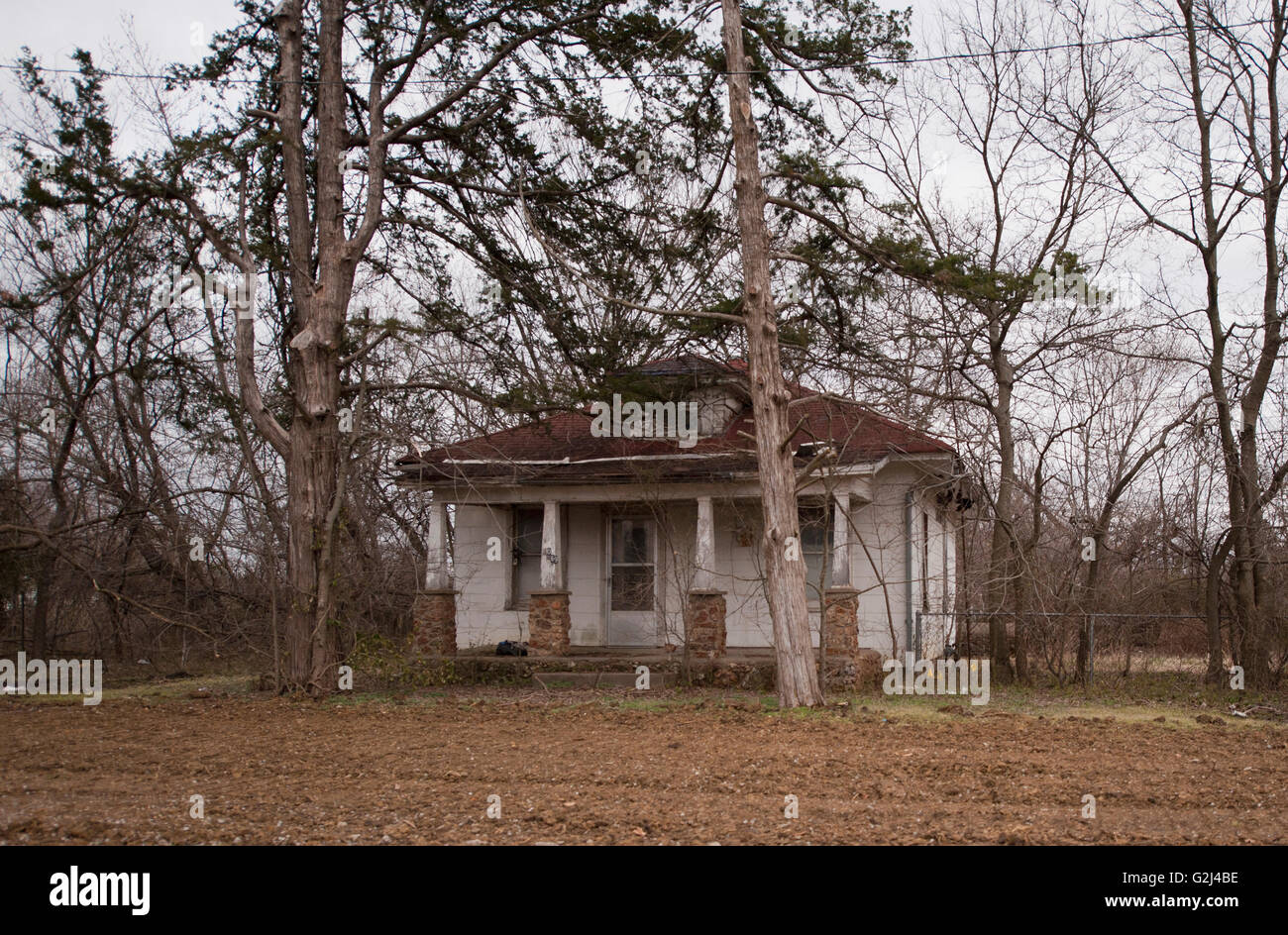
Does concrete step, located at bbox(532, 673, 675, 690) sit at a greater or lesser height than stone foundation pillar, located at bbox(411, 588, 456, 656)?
lesser

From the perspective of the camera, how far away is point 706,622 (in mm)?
16125

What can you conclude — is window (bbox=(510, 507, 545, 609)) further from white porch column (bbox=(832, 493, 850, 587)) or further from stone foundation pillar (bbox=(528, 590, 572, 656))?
white porch column (bbox=(832, 493, 850, 587))

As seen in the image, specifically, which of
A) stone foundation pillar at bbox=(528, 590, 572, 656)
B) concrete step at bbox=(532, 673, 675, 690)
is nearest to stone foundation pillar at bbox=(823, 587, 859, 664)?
concrete step at bbox=(532, 673, 675, 690)

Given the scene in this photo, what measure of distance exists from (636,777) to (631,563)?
35.4 ft

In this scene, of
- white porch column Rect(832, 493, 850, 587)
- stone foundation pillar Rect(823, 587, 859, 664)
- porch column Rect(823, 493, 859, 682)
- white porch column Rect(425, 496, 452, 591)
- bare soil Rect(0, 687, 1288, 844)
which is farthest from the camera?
white porch column Rect(425, 496, 452, 591)

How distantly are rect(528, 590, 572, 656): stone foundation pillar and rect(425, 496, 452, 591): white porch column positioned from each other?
1592 mm

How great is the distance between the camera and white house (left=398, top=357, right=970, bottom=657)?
1631 centimetres

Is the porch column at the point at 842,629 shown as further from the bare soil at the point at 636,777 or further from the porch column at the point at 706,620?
the bare soil at the point at 636,777

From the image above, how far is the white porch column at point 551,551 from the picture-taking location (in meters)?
17.6

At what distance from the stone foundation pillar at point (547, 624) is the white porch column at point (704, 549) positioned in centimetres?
217

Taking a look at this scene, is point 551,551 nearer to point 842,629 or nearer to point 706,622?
point 706,622

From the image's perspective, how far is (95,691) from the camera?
49.4 ft

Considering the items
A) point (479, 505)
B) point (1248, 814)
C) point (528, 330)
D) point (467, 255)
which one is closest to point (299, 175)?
point (467, 255)

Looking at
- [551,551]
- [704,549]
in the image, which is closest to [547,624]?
[551,551]
